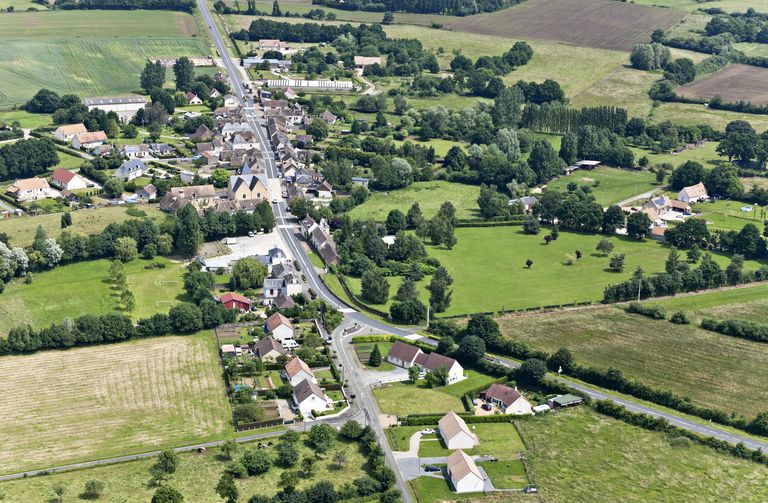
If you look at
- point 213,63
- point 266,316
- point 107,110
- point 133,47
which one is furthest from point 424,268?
point 133,47

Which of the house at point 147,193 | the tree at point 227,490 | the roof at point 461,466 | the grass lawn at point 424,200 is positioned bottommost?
the grass lawn at point 424,200

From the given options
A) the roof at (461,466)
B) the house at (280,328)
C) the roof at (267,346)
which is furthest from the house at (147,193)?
the roof at (461,466)

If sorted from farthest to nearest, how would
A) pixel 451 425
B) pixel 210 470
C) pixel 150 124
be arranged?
pixel 150 124 → pixel 451 425 → pixel 210 470

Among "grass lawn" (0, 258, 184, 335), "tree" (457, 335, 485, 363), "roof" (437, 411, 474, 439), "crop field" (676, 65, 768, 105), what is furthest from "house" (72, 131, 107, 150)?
"crop field" (676, 65, 768, 105)

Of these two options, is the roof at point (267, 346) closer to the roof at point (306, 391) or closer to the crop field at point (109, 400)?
the crop field at point (109, 400)

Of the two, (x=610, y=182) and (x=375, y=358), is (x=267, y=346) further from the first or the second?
(x=610, y=182)

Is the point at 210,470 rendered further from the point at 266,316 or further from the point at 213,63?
the point at 213,63
